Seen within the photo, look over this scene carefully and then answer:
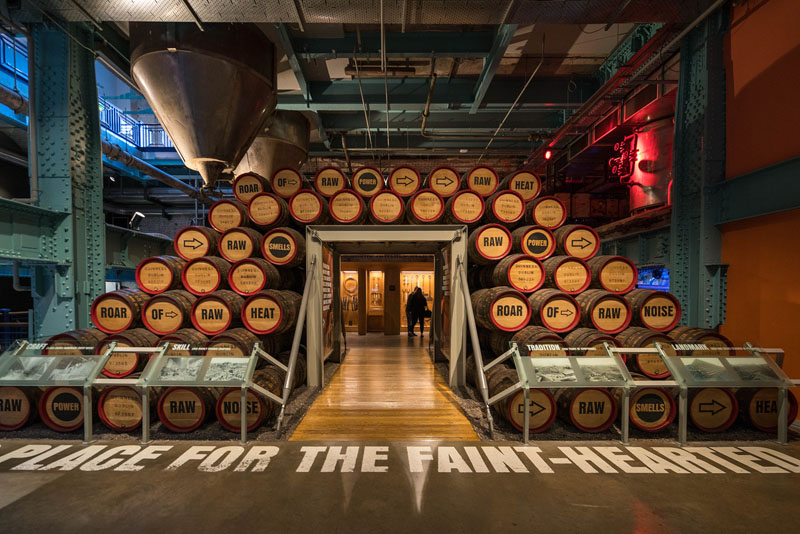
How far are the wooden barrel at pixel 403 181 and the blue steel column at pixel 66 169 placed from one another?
4723mm

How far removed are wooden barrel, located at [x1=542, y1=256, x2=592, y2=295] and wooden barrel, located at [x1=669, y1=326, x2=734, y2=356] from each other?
1149mm

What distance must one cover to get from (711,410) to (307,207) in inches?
220

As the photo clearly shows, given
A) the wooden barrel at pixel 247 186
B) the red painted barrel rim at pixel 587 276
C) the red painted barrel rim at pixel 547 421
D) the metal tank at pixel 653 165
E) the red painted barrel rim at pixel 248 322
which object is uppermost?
the metal tank at pixel 653 165

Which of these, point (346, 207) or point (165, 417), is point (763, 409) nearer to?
point (346, 207)

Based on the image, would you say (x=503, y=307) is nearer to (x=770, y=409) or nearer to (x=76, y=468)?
(x=770, y=409)

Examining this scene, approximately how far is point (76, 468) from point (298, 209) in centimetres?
380

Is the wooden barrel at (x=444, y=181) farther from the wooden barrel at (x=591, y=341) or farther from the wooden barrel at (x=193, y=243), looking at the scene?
the wooden barrel at (x=193, y=243)

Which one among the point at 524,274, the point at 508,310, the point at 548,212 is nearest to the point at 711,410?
the point at 508,310

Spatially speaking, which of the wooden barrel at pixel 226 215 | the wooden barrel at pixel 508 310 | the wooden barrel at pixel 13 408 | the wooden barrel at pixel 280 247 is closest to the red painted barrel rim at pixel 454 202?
the wooden barrel at pixel 508 310

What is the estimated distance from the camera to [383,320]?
11859 millimetres

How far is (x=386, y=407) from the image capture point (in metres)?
4.50

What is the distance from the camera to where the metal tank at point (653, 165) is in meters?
7.40

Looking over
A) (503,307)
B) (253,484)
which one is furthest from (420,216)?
(253,484)

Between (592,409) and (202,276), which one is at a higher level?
(202,276)
